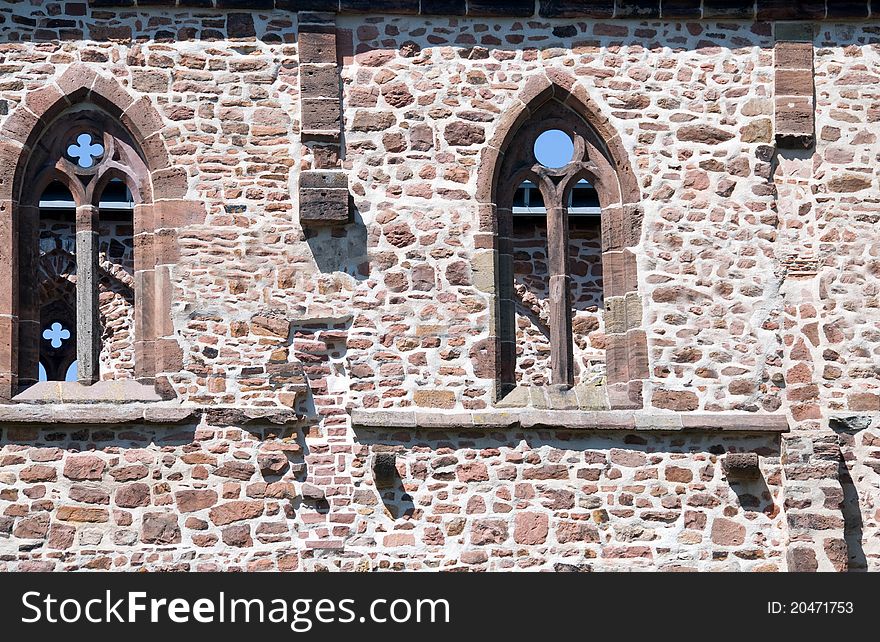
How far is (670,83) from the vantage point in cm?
1600

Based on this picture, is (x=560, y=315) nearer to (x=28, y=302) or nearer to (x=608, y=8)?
(x=608, y=8)

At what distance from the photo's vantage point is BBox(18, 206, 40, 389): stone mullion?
15.4 m

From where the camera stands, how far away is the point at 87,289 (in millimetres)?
15531

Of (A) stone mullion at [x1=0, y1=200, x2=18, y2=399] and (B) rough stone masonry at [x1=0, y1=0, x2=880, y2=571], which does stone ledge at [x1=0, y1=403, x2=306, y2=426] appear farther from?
(A) stone mullion at [x1=0, y1=200, x2=18, y2=399]

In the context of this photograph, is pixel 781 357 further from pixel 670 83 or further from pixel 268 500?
pixel 268 500

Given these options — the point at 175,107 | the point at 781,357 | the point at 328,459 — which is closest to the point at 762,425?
the point at 781,357

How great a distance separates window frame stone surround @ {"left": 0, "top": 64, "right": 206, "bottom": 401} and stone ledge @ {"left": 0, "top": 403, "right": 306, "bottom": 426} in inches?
8.8

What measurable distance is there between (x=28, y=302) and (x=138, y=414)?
1.48 m

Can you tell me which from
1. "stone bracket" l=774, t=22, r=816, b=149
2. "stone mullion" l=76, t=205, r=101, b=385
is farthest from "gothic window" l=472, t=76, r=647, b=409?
"stone mullion" l=76, t=205, r=101, b=385

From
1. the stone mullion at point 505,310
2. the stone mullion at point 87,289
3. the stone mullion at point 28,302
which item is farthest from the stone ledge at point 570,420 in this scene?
the stone mullion at point 28,302

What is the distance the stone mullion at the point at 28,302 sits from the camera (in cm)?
1545

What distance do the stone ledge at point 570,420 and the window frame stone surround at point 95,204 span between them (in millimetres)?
1875

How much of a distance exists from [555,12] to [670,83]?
3.92 ft

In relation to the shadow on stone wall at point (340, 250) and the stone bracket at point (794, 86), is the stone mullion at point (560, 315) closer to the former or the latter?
the shadow on stone wall at point (340, 250)
